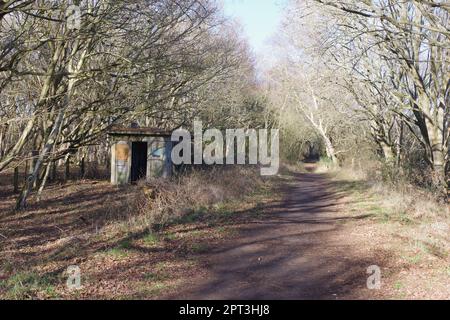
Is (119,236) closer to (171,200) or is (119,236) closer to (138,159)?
(171,200)

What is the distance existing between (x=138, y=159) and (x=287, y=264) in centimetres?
1721

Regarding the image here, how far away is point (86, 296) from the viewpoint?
20.8 feet

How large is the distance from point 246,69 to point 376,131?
12426mm

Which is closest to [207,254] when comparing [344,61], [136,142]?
[344,61]

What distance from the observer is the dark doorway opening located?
24000 millimetres

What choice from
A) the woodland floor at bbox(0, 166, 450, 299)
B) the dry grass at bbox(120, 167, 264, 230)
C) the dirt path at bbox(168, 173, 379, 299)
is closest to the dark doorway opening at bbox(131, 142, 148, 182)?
the dry grass at bbox(120, 167, 264, 230)

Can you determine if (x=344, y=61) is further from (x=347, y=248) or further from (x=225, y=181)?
(x=347, y=248)

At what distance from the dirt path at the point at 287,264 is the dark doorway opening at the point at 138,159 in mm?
12237

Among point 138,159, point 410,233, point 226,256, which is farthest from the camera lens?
point 138,159

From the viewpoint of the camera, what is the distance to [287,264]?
8.09 metres

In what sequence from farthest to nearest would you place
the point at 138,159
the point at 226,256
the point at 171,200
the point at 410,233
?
the point at 138,159 < the point at 171,200 < the point at 410,233 < the point at 226,256

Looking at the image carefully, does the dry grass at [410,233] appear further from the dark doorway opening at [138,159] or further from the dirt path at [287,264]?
the dark doorway opening at [138,159]

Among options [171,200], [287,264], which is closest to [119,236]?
[171,200]

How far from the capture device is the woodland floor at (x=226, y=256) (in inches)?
258
